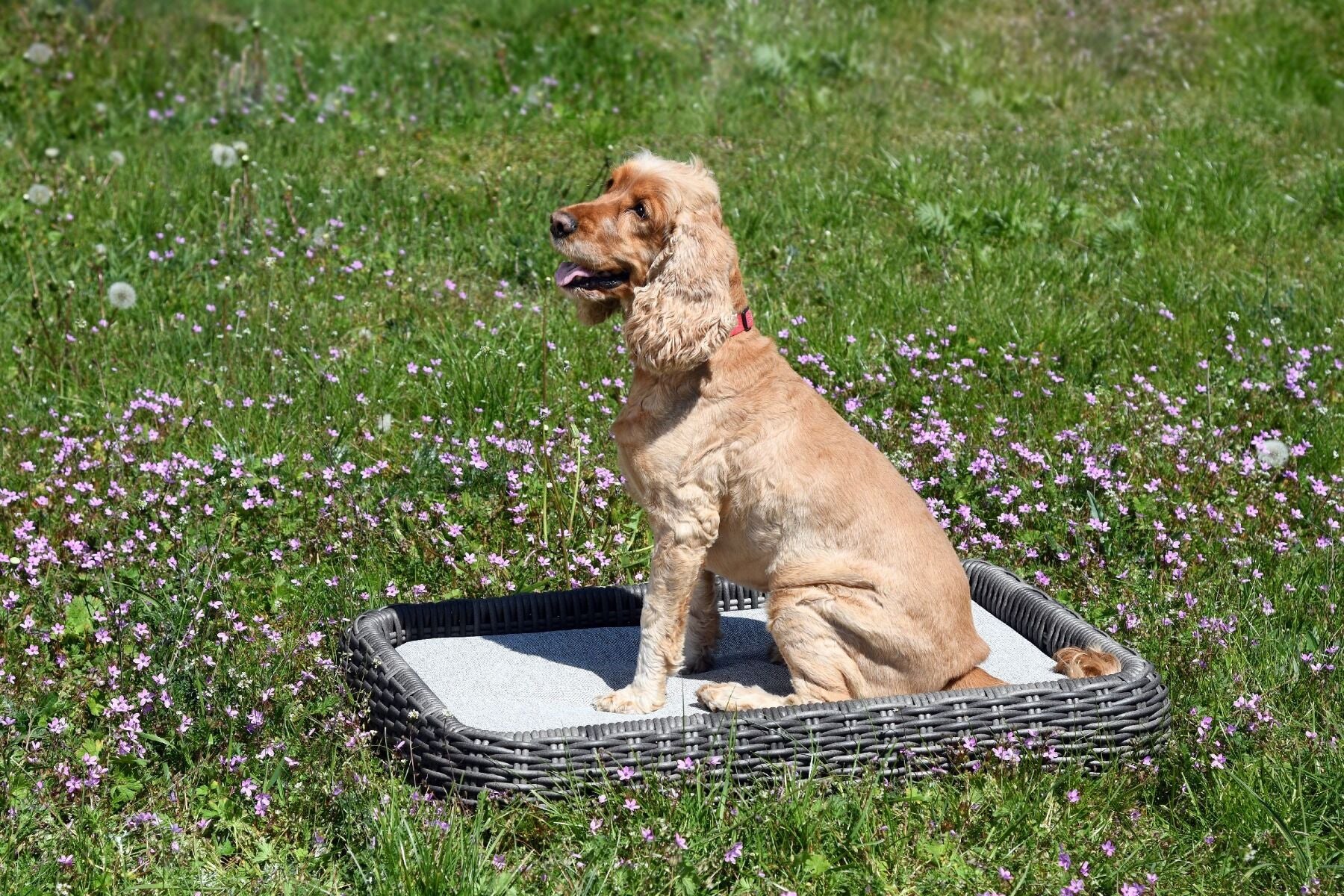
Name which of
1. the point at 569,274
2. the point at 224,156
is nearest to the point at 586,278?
the point at 569,274

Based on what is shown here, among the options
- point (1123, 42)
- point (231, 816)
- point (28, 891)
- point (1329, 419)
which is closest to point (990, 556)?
point (1329, 419)

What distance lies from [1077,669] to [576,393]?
8.53ft

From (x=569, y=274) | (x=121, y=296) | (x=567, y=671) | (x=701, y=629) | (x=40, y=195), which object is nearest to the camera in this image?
(x=569, y=274)

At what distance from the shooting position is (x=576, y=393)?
19.7 ft

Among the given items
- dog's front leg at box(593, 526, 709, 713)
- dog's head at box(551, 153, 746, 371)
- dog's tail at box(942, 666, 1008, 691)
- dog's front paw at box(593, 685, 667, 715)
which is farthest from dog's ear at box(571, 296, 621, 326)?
dog's tail at box(942, 666, 1008, 691)

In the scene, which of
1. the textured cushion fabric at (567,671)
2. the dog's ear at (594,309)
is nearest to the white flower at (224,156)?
the dog's ear at (594,309)

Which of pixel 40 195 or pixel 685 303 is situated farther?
pixel 40 195

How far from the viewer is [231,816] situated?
368 centimetres

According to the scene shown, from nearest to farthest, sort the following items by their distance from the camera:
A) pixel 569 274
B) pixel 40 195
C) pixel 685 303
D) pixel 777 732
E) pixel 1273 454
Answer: pixel 777 732 < pixel 685 303 < pixel 569 274 < pixel 1273 454 < pixel 40 195

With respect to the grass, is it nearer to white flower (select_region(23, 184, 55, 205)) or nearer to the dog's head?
white flower (select_region(23, 184, 55, 205))

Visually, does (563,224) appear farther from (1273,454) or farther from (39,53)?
(39,53)

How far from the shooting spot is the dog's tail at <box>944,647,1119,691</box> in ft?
13.7

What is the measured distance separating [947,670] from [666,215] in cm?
160

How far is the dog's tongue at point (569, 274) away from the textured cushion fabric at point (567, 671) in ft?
4.09
